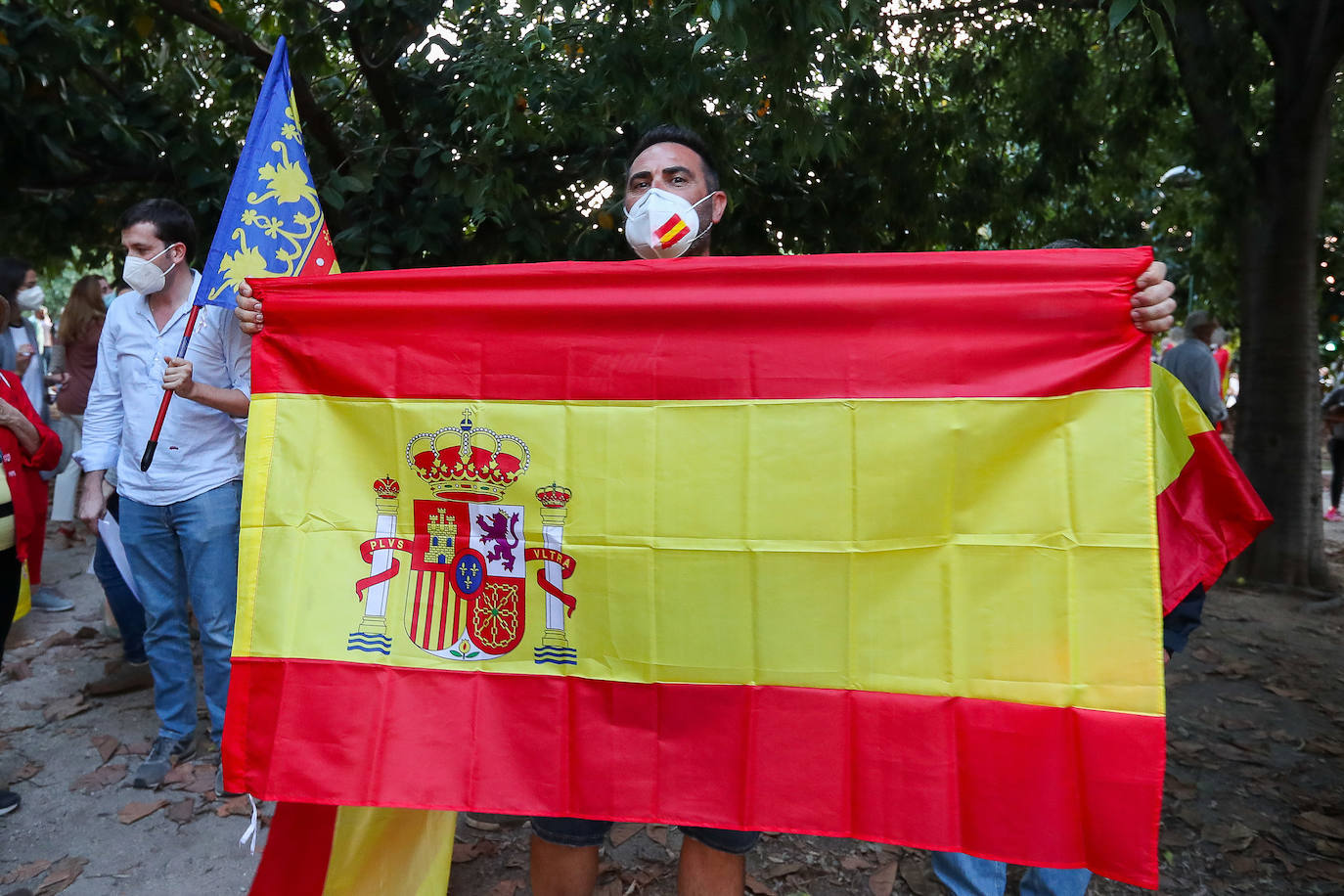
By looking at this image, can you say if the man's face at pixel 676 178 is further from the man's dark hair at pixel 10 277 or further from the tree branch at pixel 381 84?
the man's dark hair at pixel 10 277

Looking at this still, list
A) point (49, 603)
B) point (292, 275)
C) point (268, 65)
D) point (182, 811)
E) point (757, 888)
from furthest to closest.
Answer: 1. point (49, 603)
2. point (268, 65)
3. point (182, 811)
4. point (757, 888)
5. point (292, 275)

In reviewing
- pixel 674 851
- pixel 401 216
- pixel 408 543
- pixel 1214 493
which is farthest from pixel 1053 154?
pixel 408 543

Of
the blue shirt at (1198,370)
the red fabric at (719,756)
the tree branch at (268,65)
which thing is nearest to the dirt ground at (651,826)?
the red fabric at (719,756)

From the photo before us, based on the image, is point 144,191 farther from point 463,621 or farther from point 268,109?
point 463,621

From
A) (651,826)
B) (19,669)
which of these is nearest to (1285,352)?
(651,826)

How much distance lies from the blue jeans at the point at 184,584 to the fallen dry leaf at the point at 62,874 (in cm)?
69

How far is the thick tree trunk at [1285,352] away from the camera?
21.9 ft

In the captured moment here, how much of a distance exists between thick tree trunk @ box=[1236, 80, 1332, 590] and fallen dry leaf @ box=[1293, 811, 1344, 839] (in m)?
3.93

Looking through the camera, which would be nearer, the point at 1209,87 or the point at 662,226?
the point at 662,226

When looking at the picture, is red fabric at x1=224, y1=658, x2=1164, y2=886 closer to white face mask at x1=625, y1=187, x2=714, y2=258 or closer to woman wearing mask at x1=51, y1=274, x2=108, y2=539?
white face mask at x1=625, y1=187, x2=714, y2=258

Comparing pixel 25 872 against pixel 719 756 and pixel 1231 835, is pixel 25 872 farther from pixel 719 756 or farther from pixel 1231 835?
pixel 1231 835

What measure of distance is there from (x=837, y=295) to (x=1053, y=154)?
5589 mm

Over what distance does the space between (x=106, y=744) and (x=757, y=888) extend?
296cm

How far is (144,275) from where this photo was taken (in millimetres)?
3514
